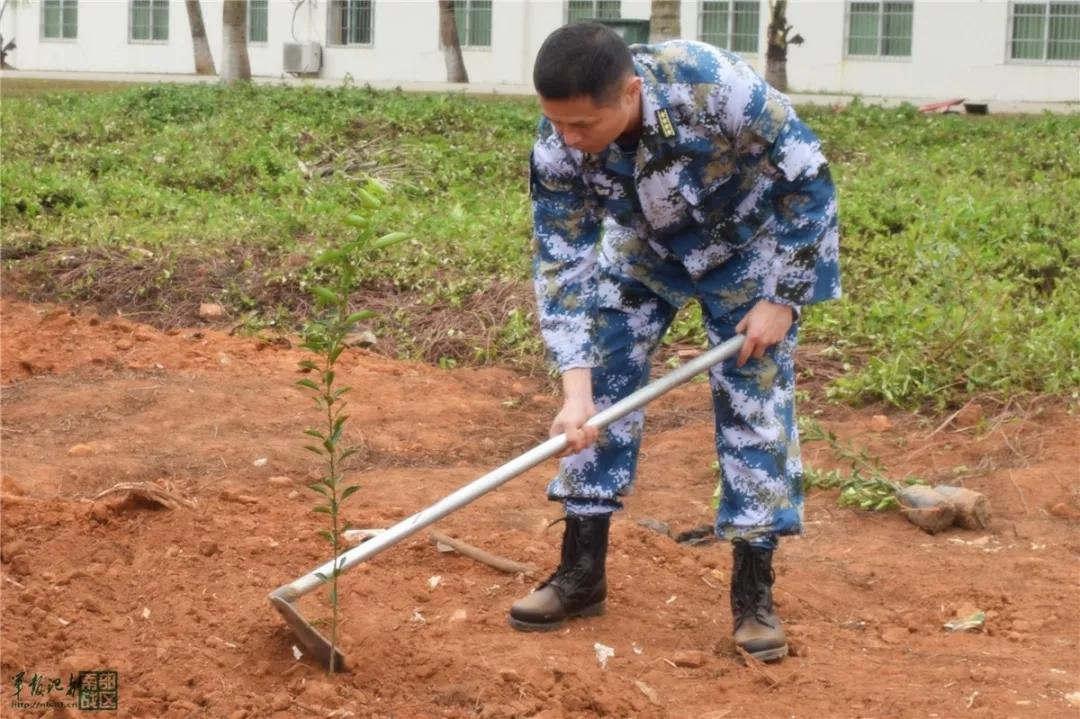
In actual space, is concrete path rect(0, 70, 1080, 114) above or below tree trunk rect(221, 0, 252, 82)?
below

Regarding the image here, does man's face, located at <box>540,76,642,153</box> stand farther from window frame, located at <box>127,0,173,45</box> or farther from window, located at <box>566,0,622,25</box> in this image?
window frame, located at <box>127,0,173,45</box>

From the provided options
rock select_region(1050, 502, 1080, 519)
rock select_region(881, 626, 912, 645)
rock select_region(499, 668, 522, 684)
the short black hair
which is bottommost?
rock select_region(881, 626, 912, 645)

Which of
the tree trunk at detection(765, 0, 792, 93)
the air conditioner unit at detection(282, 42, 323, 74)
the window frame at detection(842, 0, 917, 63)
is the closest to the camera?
the tree trunk at detection(765, 0, 792, 93)

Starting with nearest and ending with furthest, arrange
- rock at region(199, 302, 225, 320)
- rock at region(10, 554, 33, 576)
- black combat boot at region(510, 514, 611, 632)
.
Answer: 1. black combat boot at region(510, 514, 611, 632)
2. rock at region(10, 554, 33, 576)
3. rock at region(199, 302, 225, 320)

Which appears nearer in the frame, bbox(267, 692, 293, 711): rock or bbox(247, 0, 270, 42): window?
bbox(267, 692, 293, 711): rock

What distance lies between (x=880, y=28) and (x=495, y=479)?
21.8 meters

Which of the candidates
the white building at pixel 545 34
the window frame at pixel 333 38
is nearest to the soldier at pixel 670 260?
the white building at pixel 545 34

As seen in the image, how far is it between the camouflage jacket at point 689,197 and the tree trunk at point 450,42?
21.7 meters

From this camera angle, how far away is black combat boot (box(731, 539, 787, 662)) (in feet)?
12.0

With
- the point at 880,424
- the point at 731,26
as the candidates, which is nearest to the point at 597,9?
the point at 731,26

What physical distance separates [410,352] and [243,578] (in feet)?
11.6

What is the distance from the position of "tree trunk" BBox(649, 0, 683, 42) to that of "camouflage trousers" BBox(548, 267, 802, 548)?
429 inches

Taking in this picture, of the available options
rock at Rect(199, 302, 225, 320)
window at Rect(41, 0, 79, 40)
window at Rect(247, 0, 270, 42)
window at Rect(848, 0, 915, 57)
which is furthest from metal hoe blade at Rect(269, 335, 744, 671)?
window at Rect(41, 0, 79, 40)

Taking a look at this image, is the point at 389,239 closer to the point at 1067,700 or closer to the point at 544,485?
the point at 1067,700
